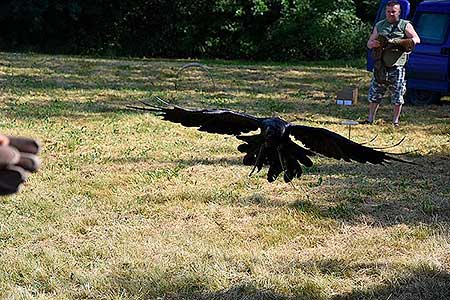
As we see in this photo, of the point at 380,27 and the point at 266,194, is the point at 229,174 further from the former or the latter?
the point at 380,27

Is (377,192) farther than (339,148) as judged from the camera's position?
Yes

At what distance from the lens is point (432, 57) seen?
416 inches

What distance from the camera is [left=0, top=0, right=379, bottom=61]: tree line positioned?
67.9 ft

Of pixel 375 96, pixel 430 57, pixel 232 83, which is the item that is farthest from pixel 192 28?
pixel 375 96

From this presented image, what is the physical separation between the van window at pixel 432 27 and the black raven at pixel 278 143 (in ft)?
27.5

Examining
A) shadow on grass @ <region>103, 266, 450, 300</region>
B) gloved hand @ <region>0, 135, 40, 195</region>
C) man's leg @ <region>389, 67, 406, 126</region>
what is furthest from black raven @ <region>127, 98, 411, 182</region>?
man's leg @ <region>389, 67, 406, 126</region>

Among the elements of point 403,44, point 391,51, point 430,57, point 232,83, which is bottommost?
point 232,83

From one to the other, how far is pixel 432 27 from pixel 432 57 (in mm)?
610

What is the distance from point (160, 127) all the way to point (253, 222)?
3.52 metres

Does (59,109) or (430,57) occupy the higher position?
(430,57)

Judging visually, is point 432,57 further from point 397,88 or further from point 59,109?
point 59,109

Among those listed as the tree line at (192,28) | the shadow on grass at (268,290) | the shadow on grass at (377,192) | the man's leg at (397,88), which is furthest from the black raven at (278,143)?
the tree line at (192,28)

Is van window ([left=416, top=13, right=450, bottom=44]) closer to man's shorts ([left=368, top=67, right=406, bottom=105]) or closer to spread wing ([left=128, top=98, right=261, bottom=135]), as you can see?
man's shorts ([left=368, top=67, right=406, bottom=105])

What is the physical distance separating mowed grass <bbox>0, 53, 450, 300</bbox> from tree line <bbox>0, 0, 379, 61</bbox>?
40.1 feet
